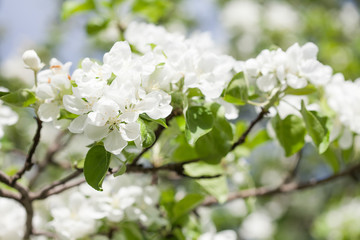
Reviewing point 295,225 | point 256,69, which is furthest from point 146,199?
point 295,225

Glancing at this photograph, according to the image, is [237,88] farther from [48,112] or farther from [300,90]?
[48,112]

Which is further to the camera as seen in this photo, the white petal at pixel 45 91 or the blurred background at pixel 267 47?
the blurred background at pixel 267 47

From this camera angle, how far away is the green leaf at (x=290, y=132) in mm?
1172

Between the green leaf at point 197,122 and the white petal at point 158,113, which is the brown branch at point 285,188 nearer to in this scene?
the green leaf at point 197,122

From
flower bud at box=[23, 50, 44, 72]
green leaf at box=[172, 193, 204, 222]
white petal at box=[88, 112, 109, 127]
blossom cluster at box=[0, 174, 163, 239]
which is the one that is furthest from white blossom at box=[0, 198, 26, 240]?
white petal at box=[88, 112, 109, 127]

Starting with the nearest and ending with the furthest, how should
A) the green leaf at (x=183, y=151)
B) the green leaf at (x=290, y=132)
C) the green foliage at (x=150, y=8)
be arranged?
1. the green leaf at (x=290, y=132)
2. the green leaf at (x=183, y=151)
3. the green foliage at (x=150, y=8)

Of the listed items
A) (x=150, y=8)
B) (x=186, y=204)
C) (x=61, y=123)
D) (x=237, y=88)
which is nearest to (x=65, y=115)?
(x=61, y=123)

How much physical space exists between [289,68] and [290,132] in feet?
0.64

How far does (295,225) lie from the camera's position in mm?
4766

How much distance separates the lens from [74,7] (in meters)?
1.77

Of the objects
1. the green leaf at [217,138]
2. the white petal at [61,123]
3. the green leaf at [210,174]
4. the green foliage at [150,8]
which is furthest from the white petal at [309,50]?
the green foliage at [150,8]

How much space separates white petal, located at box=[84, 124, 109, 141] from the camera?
2.84 feet

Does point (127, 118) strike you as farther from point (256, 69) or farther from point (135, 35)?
point (135, 35)

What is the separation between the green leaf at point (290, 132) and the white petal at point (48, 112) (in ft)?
1.95
